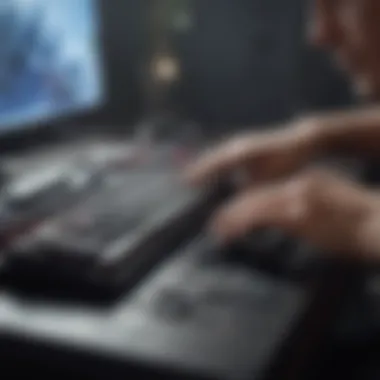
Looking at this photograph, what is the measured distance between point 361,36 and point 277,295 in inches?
11.5

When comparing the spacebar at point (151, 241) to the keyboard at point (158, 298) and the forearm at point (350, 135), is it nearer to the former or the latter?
the keyboard at point (158, 298)

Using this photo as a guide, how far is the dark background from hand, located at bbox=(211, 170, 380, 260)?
281 millimetres

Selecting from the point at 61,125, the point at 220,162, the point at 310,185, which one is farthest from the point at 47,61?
the point at 310,185

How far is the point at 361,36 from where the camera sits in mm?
763

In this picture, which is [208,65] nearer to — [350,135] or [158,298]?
[350,135]

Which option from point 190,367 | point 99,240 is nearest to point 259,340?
point 190,367

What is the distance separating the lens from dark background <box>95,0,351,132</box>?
38.4 inches

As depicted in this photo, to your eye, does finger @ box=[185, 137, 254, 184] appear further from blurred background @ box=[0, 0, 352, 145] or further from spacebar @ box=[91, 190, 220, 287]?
blurred background @ box=[0, 0, 352, 145]

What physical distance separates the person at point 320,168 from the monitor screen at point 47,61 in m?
0.16

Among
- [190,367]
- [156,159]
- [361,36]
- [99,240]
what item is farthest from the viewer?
[156,159]

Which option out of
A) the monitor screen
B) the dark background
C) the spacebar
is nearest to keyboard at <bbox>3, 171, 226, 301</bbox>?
the spacebar

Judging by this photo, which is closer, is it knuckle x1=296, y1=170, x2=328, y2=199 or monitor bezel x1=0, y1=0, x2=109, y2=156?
knuckle x1=296, y1=170, x2=328, y2=199

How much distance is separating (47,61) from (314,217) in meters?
0.33

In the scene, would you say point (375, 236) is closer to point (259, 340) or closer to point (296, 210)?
point (296, 210)
